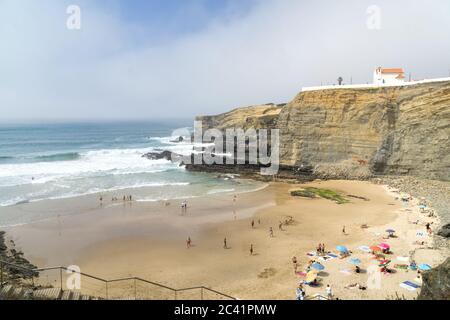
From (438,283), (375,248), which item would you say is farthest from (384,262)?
(438,283)

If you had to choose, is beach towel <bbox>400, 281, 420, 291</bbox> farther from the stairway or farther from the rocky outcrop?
the rocky outcrop

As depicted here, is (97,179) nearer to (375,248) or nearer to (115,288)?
(115,288)

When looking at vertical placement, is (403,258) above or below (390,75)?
below

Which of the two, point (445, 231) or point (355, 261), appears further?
point (445, 231)

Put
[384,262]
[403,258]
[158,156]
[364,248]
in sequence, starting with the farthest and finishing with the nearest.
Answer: [158,156] → [364,248] → [403,258] → [384,262]

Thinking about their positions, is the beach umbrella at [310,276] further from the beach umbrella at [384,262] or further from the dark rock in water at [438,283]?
the dark rock in water at [438,283]

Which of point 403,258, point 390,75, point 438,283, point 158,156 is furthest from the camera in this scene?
point 158,156

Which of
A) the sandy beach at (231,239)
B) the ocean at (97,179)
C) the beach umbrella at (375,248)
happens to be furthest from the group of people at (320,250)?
the ocean at (97,179)
